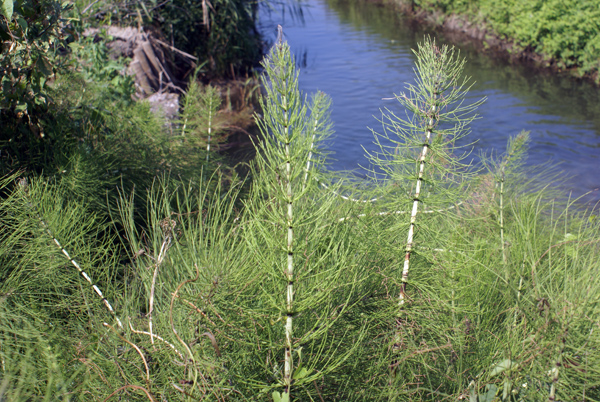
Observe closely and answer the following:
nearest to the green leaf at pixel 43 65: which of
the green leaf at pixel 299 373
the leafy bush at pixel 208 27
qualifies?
the green leaf at pixel 299 373

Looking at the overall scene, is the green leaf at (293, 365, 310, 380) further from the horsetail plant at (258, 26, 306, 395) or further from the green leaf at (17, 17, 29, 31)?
the green leaf at (17, 17, 29, 31)

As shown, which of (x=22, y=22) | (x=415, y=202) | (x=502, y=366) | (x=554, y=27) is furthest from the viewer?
(x=554, y=27)

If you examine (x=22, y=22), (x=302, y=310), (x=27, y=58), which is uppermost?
(x=22, y=22)

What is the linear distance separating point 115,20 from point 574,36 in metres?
8.53

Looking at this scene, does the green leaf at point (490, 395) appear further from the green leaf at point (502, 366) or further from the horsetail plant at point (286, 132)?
the horsetail plant at point (286, 132)

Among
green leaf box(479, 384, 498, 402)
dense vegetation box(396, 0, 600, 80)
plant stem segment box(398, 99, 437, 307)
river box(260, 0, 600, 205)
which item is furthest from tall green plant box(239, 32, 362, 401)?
dense vegetation box(396, 0, 600, 80)

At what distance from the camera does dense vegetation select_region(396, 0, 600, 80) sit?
9633 mm

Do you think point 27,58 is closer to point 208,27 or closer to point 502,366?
point 502,366

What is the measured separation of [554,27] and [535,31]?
2.02 feet

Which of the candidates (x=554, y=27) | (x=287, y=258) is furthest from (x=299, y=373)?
(x=554, y=27)

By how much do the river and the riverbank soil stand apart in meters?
0.36

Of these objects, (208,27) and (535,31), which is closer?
(208,27)

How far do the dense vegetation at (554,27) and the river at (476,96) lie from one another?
0.50 meters

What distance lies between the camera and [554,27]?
10.3m
